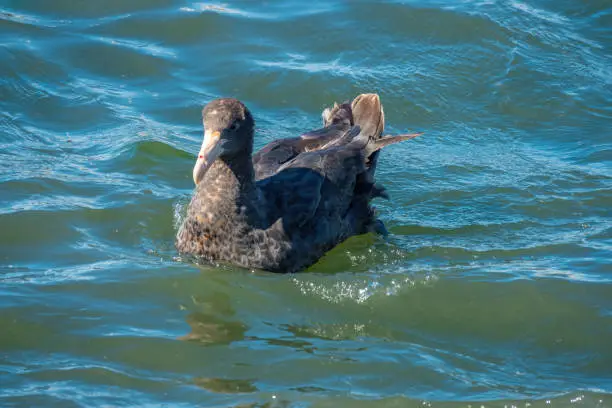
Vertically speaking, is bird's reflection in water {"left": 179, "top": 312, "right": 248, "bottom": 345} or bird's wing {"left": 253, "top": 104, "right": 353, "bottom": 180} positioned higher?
bird's wing {"left": 253, "top": 104, "right": 353, "bottom": 180}

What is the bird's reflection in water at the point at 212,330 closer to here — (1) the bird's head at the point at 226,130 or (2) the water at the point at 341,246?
(2) the water at the point at 341,246

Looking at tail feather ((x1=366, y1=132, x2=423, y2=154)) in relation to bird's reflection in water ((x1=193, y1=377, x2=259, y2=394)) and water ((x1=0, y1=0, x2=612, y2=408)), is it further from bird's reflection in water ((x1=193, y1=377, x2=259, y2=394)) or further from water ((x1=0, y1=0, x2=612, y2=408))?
bird's reflection in water ((x1=193, y1=377, x2=259, y2=394))

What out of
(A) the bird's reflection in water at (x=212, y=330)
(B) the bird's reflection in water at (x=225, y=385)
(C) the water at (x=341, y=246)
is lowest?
(B) the bird's reflection in water at (x=225, y=385)

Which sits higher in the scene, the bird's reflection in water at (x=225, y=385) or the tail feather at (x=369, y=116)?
the tail feather at (x=369, y=116)

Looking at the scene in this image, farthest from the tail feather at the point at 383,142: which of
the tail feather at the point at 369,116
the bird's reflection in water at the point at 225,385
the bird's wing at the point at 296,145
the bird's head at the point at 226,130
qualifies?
the bird's reflection in water at the point at 225,385

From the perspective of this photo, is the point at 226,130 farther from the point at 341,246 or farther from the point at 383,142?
the point at 383,142

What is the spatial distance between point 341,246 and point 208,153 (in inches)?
75.1

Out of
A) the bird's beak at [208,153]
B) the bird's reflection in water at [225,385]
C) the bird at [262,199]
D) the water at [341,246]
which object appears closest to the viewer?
the bird's reflection in water at [225,385]

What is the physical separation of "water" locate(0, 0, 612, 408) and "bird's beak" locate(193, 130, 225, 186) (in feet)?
2.89

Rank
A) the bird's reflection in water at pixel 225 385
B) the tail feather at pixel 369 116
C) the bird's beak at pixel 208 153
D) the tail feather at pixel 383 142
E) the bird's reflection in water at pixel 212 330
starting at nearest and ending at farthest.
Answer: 1. the bird's reflection in water at pixel 225 385
2. the bird's reflection in water at pixel 212 330
3. the bird's beak at pixel 208 153
4. the tail feather at pixel 383 142
5. the tail feather at pixel 369 116

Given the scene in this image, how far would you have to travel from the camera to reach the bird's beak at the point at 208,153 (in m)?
7.14

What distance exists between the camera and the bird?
301 inches

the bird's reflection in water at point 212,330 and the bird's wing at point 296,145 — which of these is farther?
the bird's wing at point 296,145

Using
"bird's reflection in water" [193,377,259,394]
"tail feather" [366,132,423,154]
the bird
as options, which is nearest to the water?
"bird's reflection in water" [193,377,259,394]
